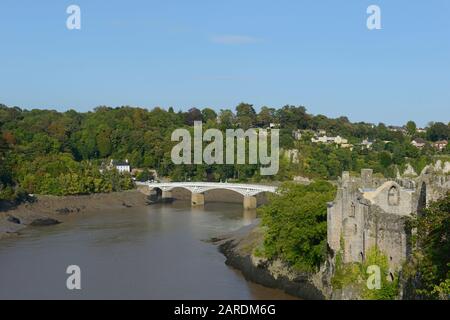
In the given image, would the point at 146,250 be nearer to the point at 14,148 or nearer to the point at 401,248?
the point at 401,248

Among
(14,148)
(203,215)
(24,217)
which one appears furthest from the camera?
(14,148)

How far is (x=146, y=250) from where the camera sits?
4153 cm

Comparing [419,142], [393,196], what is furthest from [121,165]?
[393,196]

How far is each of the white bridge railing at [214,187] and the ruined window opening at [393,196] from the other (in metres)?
35.5

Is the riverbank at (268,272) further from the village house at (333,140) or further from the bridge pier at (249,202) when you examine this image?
the village house at (333,140)

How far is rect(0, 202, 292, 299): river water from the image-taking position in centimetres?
3045

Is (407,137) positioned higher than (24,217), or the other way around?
(407,137)

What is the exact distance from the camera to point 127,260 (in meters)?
38.2

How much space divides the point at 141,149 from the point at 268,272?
204ft

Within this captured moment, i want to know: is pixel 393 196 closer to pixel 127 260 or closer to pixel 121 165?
pixel 127 260

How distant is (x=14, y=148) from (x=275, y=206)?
5388 cm

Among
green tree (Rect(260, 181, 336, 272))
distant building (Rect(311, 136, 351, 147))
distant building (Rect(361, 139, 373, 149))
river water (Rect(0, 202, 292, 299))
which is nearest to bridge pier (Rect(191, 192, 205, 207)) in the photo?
river water (Rect(0, 202, 292, 299))

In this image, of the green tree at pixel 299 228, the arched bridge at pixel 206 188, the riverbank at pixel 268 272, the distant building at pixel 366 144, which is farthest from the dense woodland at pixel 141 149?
the green tree at pixel 299 228
